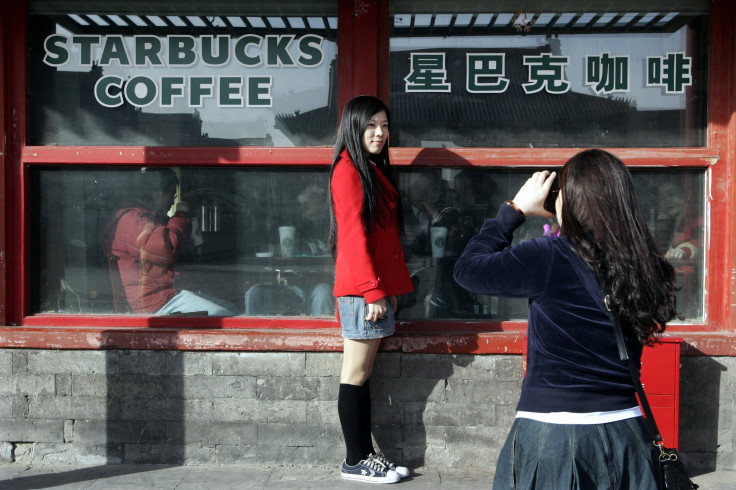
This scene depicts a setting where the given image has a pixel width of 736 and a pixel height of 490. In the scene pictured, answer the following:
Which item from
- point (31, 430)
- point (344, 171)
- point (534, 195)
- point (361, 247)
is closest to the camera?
point (534, 195)

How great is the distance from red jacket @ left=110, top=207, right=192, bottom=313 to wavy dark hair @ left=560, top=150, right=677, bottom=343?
2979 mm

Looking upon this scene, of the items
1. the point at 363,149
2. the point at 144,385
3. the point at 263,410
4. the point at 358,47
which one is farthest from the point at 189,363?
the point at 358,47

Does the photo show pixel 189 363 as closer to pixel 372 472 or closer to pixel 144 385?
pixel 144 385

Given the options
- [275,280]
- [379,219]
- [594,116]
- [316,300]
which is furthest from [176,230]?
[594,116]

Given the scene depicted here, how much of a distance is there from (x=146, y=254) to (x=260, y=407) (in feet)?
3.95

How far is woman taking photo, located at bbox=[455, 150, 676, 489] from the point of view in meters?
2.06

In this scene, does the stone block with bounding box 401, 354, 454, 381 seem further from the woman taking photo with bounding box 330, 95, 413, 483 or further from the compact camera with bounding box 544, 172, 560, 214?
the compact camera with bounding box 544, 172, 560, 214

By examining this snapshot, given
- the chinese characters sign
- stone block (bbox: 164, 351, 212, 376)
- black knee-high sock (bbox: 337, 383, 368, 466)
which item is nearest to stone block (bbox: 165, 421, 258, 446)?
stone block (bbox: 164, 351, 212, 376)

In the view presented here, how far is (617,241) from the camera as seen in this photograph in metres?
2.06

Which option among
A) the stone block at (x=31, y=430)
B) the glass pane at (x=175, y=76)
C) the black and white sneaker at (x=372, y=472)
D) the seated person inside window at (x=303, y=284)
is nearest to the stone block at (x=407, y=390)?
the black and white sneaker at (x=372, y=472)

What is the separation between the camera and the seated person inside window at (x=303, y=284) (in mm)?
4496

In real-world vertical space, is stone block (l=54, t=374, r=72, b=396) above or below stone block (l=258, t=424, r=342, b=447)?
above

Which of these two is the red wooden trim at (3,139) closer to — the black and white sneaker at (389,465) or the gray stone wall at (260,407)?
the gray stone wall at (260,407)

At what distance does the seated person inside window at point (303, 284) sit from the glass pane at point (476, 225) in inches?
19.3
